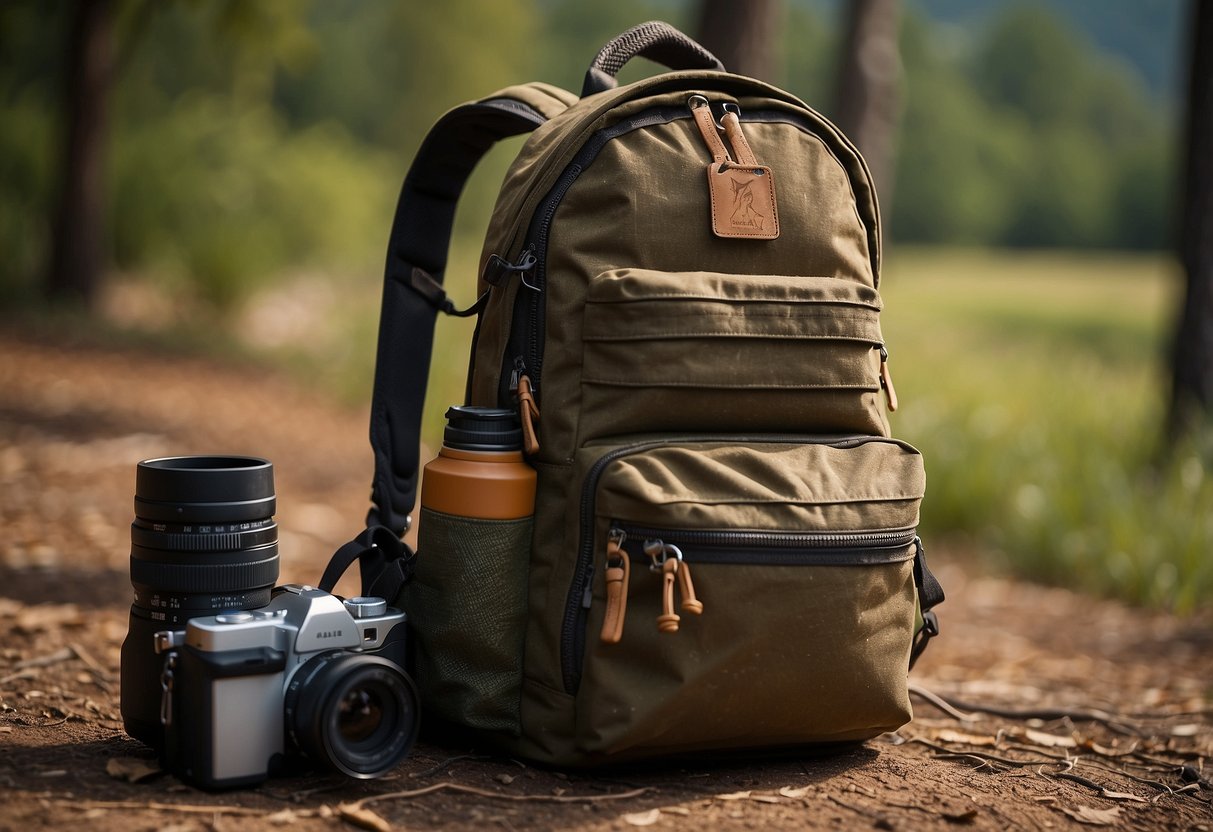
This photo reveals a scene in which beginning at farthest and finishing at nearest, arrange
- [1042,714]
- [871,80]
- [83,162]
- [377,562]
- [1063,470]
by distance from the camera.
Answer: [83,162]
[871,80]
[1063,470]
[1042,714]
[377,562]

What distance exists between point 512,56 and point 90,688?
33.1m

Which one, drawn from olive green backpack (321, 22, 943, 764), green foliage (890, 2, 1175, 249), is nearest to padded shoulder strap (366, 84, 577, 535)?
olive green backpack (321, 22, 943, 764)

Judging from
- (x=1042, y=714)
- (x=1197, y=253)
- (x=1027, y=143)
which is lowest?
(x=1042, y=714)

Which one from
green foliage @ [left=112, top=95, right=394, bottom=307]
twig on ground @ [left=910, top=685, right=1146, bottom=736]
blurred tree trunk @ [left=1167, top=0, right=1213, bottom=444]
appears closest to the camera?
twig on ground @ [left=910, top=685, right=1146, bottom=736]

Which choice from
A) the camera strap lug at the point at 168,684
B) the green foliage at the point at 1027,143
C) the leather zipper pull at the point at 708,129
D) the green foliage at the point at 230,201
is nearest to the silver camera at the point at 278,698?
the camera strap lug at the point at 168,684

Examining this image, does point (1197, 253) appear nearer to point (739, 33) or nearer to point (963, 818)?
point (739, 33)

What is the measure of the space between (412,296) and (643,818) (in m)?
1.19

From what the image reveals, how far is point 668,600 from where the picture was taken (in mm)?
1838

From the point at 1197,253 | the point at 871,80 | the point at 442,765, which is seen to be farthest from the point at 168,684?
the point at 871,80

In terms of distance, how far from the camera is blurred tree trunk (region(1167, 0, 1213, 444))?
4.67m

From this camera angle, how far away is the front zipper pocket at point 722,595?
1884 mm

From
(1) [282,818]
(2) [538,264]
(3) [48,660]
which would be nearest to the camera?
(1) [282,818]

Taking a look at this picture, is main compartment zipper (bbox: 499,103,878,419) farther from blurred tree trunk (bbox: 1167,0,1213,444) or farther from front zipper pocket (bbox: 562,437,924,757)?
blurred tree trunk (bbox: 1167,0,1213,444)

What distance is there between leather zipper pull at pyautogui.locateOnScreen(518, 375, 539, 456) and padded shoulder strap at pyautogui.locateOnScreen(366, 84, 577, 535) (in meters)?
0.42
